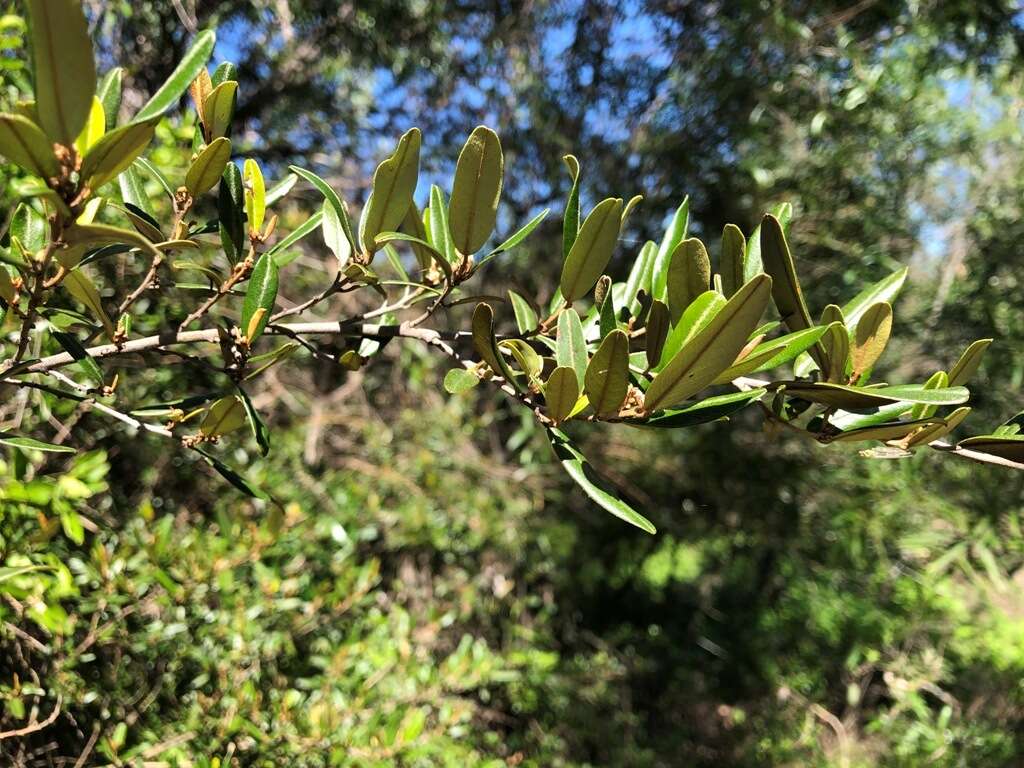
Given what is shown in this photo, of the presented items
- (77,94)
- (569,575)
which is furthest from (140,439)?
(569,575)

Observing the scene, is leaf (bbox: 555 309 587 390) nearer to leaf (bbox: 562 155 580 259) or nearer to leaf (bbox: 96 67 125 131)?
leaf (bbox: 562 155 580 259)

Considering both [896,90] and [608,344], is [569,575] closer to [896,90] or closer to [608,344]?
[896,90]

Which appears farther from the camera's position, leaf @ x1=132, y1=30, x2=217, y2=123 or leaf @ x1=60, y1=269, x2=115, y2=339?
leaf @ x1=60, y1=269, x2=115, y2=339

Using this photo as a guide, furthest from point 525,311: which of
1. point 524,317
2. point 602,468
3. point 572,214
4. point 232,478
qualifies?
point 602,468

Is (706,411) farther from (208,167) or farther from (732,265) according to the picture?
(208,167)

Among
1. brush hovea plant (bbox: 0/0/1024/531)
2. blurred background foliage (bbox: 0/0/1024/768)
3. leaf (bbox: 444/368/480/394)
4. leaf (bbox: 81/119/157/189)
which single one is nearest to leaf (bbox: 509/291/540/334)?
brush hovea plant (bbox: 0/0/1024/531)

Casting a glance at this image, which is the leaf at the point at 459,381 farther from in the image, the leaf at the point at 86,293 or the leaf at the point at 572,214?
the leaf at the point at 86,293
